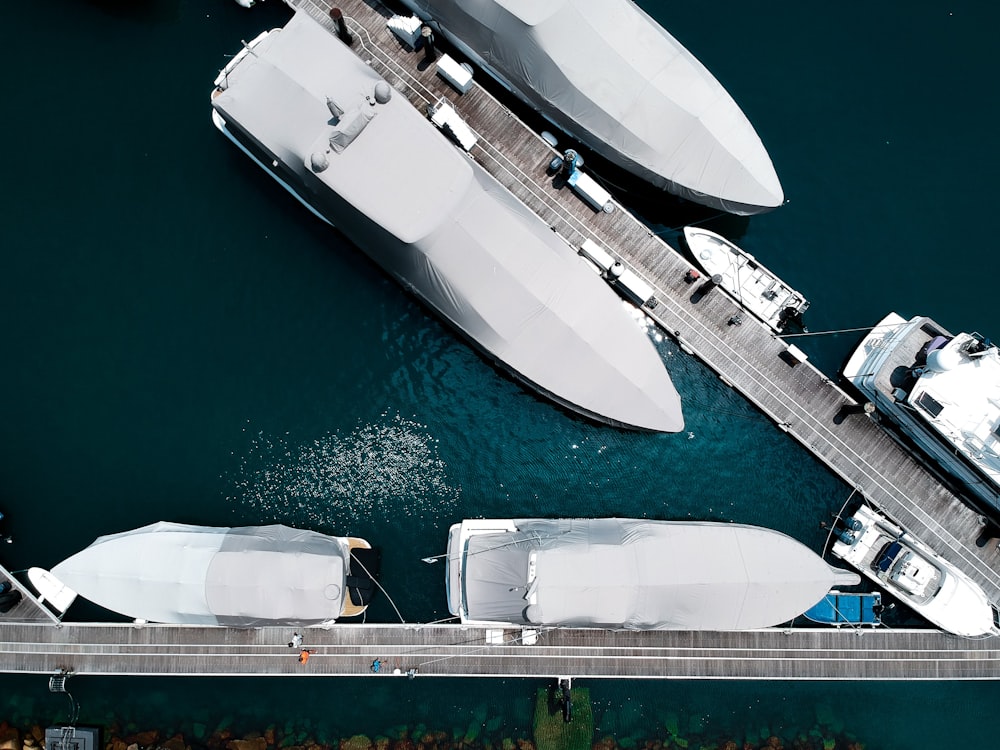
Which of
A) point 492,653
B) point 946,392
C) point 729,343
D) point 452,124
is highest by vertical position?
point 946,392

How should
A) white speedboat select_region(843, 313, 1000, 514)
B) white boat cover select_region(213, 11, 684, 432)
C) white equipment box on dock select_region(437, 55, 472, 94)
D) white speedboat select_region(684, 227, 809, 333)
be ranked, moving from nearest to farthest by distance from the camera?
white boat cover select_region(213, 11, 684, 432)
white speedboat select_region(843, 313, 1000, 514)
white equipment box on dock select_region(437, 55, 472, 94)
white speedboat select_region(684, 227, 809, 333)

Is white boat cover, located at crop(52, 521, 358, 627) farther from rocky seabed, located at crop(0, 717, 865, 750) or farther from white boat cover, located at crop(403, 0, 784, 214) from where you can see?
white boat cover, located at crop(403, 0, 784, 214)

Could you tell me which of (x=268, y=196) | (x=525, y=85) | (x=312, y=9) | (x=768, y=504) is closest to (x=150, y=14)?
(x=312, y=9)

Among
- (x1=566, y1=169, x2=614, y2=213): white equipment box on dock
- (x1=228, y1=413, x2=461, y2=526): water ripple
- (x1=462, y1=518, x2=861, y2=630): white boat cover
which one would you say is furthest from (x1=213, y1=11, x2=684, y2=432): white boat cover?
(x1=228, y1=413, x2=461, y2=526): water ripple

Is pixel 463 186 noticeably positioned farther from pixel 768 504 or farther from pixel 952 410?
pixel 952 410

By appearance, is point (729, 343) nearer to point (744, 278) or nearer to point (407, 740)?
point (744, 278)

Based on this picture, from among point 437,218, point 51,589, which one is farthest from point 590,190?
point 51,589
